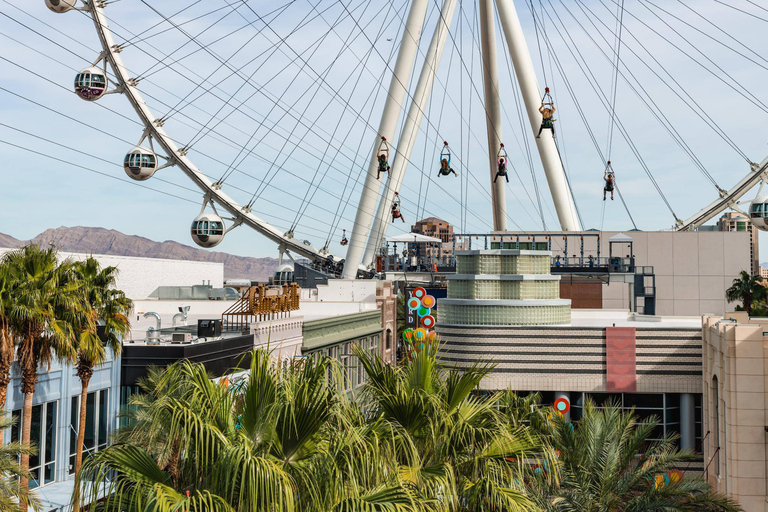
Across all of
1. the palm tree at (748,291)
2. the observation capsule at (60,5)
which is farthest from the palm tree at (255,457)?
the palm tree at (748,291)

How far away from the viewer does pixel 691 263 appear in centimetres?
6838

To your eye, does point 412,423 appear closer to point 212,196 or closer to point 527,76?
point 527,76

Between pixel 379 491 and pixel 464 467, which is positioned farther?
pixel 464 467

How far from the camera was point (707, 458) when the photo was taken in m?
29.0

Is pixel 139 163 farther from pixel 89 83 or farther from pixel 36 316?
pixel 36 316

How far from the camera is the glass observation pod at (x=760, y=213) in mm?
53656

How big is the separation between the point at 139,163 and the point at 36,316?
106 ft

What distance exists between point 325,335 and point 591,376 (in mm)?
12780

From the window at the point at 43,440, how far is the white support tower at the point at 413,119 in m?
42.7

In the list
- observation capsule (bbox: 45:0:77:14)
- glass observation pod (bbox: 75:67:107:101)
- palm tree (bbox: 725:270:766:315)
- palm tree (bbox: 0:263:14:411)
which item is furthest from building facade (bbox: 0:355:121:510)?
palm tree (bbox: 725:270:766:315)

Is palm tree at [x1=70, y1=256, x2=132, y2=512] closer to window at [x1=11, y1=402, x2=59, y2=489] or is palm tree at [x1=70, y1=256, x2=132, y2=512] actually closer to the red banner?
window at [x1=11, y1=402, x2=59, y2=489]

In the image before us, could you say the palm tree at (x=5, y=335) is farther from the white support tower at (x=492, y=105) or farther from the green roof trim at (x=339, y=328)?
the white support tower at (x=492, y=105)

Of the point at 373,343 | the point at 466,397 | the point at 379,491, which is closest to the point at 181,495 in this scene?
the point at 379,491

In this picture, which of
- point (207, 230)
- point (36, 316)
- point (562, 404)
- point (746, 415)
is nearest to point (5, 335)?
point (36, 316)
